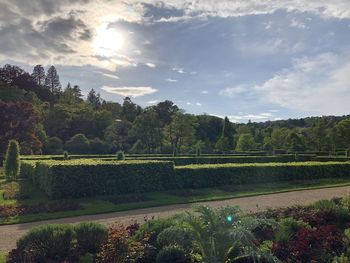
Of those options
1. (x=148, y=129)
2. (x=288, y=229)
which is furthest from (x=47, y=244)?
(x=148, y=129)

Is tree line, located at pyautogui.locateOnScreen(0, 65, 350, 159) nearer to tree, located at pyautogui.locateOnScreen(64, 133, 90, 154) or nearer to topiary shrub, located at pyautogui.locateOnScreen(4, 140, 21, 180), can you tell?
tree, located at pyautogui.locateOnScreen(64, 133, 90, 154)

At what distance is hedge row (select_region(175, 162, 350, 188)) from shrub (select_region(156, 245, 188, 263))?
12.6m

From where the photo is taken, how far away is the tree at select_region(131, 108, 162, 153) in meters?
53.6

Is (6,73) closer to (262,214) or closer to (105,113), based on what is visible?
(105,113)

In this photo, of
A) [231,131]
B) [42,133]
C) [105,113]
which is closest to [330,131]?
[231,131]

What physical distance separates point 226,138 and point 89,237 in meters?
52.7

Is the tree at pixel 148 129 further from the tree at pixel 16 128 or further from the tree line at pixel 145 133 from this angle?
the tree at pixel 16 128

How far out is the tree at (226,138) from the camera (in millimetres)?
59156

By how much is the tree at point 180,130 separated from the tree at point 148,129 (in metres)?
1.33

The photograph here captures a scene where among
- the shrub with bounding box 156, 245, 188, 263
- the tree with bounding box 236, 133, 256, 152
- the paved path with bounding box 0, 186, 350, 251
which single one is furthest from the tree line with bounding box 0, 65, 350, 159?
the shrub with bounding box 156, 245, 188, 263

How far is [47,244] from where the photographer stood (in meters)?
7.58

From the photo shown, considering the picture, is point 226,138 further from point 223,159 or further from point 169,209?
point 169,209

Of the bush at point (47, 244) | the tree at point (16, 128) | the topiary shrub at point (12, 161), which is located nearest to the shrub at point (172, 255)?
the bush at point (47, 244)

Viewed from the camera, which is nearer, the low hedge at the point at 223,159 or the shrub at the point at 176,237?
the shrub at the point at 176,237
